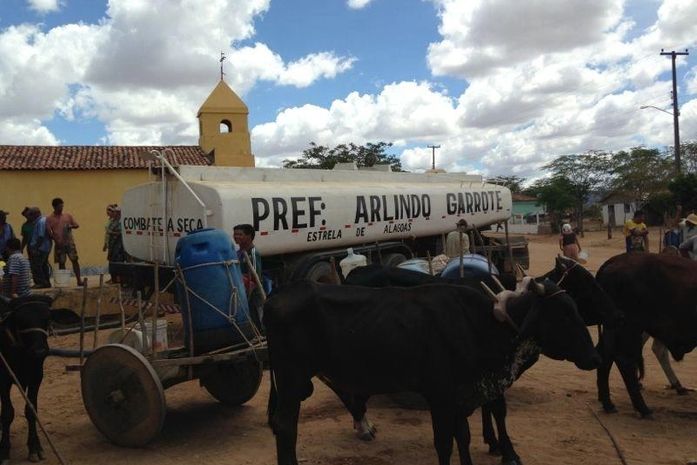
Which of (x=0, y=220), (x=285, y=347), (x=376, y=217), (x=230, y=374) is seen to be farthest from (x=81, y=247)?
(x=285, y=347)

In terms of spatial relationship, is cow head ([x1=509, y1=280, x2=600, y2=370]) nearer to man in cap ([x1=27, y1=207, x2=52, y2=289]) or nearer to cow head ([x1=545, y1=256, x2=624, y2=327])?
cow head ([x1=545, y1=256, x2=624, y2=327])

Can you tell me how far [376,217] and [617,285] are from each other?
7014 mm

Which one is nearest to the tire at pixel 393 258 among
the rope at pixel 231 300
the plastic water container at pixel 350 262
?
Answer: the plastic water container at pixel 350 262

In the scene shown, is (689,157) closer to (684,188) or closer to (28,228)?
(684,188)

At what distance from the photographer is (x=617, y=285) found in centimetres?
621

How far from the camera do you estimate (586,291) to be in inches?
215

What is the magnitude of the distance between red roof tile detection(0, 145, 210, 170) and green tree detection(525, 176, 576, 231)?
110 feet

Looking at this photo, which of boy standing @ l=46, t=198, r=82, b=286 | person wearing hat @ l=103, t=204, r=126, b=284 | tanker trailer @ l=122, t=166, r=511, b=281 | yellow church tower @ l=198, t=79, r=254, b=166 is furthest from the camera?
yellow church tower @ l=198, t=79, r=254, b=166

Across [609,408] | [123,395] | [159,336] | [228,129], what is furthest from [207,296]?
[228,129]

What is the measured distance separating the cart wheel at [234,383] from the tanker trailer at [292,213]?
3.30 metres

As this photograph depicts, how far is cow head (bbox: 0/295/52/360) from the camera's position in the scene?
5215mm

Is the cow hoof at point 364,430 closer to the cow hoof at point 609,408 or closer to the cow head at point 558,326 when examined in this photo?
the cow head at point 558,326

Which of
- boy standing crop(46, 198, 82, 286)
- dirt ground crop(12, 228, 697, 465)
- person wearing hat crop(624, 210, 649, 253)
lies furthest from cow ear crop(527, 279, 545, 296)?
person wearing hat crop(624, 210, 649, 253)

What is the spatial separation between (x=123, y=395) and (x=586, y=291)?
406cm
